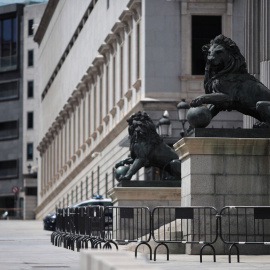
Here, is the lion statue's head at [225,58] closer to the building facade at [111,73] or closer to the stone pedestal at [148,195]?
the stone pedestal at [148,195]

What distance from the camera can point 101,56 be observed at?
218ft

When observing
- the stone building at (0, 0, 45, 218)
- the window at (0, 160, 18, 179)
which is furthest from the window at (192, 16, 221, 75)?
the window at (0, 160, 18, 179)

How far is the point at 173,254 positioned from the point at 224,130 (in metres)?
2.65

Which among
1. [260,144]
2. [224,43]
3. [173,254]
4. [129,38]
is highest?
[129,38]

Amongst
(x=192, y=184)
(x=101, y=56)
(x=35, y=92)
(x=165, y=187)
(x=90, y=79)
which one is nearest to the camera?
(x=192, y=184)

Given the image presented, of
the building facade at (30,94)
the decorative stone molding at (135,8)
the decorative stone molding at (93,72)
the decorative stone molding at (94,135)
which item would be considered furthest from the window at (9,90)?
the decorative stone molding at (135,8)

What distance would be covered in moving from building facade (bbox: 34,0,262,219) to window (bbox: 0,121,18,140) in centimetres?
3525

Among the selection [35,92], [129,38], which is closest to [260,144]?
[129,38]

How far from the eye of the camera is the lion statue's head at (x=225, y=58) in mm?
→ 23828

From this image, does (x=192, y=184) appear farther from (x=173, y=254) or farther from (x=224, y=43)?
(x=224, y=43)

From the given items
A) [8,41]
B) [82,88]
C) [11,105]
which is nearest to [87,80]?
[82,88]

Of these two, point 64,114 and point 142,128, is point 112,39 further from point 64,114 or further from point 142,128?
point 142,128

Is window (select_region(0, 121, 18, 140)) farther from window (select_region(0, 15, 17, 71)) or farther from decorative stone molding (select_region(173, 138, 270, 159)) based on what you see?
decorative stone molding (select_region(173, 138, 270, 159))

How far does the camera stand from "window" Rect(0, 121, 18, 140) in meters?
139
